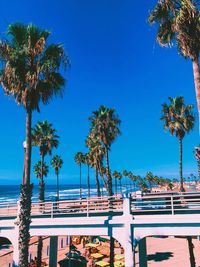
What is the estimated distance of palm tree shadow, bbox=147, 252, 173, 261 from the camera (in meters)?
28.1

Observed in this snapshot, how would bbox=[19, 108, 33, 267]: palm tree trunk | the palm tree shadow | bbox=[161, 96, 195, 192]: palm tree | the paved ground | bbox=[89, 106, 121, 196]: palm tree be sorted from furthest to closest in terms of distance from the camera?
1. bbox=[89, 106, 121, 196]: palm tree
2. bbox=[161, 96, 195, 192]: palm tree
3. the palm tree shadow
4. the paved ground
5. bbox=[19, 108, 33, 267]: palm tree trunk

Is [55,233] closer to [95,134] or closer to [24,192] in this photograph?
[24,192]

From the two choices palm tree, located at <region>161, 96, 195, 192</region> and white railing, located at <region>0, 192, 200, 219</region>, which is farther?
palm tree, located at <region>161, 96, 195, 192</region>

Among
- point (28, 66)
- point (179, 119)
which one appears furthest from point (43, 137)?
point (28, 66)

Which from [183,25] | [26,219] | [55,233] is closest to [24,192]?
[26,219]

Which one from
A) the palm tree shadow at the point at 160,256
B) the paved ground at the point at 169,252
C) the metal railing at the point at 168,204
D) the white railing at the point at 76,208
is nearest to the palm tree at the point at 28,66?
the white railing at the point at 76,208

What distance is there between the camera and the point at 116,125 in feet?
136

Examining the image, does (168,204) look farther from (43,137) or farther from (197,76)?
(43,137)

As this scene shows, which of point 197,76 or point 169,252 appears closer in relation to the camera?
point 197,76

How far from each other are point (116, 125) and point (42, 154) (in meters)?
11.5

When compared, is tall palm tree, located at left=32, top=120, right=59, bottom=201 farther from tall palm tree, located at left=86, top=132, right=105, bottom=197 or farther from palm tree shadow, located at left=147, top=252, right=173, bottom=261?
palm tree shadow, located at left=147, top=252, right=173, bottom=261

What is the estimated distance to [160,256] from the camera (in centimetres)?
2852

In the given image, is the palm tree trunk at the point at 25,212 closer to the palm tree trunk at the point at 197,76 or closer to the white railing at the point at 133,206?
the white railing at the point at 133,206

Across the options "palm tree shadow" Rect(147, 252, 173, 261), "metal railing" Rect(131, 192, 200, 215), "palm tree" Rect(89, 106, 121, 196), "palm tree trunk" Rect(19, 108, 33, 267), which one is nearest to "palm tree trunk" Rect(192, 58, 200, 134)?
"metal railing" Rect(131, 192, 200, 215)
